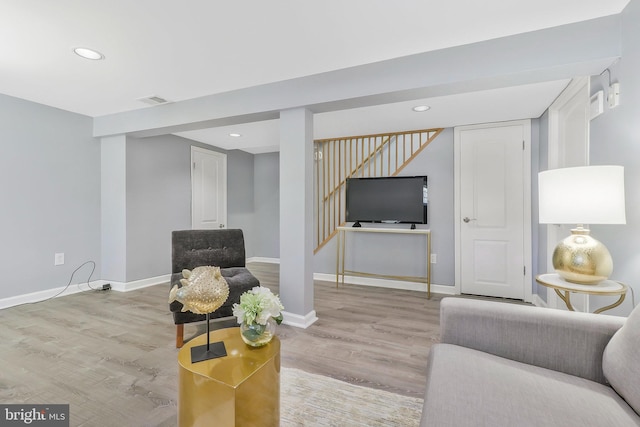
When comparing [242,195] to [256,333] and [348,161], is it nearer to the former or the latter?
[348,161]

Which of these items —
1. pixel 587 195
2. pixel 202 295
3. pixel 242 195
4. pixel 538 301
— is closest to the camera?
pixel 202 295

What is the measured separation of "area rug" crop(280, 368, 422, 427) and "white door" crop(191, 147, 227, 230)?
143 inches

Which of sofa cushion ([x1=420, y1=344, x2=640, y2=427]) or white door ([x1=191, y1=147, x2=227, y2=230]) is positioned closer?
sofa cushion ([x1=420, y1=344, x2=640, y2=427])

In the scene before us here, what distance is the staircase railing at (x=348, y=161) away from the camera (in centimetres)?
408

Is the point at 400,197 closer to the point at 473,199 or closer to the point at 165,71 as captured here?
the point at 473,199

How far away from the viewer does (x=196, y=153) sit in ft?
15.7

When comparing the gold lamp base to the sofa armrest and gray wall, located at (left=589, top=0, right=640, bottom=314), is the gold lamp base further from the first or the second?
the sofa armrest

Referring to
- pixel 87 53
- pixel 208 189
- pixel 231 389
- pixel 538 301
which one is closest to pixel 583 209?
pixel 231 389

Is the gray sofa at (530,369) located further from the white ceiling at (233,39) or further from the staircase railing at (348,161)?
the staircase railing at (348,161)

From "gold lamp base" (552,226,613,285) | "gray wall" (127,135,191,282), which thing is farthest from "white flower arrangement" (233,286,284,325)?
"gray wall" (127,135,191,282)

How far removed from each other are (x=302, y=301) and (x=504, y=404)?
6.33 ft

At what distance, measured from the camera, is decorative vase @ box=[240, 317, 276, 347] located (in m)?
1.34

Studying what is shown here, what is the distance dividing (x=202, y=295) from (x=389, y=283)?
3.26 m

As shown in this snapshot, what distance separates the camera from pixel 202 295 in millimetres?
1300
